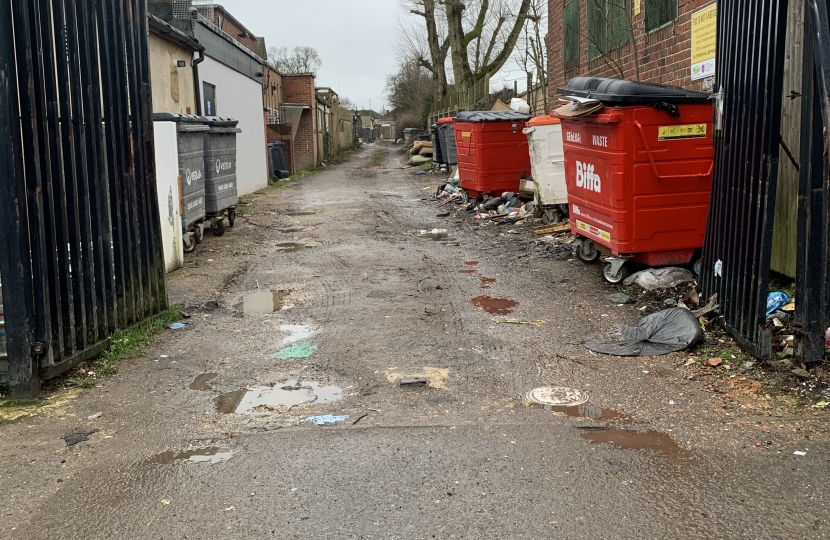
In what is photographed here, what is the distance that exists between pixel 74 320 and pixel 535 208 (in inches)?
324

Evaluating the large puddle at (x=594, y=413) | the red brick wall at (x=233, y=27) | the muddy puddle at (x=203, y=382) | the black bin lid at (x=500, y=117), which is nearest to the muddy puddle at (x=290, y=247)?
the black bin lid at (x=500, y=117)

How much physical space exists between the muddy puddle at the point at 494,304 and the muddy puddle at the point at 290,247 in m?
3.90

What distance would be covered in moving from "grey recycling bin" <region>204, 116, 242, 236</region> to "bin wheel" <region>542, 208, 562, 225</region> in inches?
194

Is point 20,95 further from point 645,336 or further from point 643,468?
point 645,336

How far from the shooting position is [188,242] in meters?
9.70

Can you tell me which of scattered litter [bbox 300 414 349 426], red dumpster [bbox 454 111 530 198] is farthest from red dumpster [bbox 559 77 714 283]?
red dumpster [bbox 454 111 530 198]

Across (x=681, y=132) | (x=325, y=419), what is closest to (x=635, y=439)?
(x=325, y=419)

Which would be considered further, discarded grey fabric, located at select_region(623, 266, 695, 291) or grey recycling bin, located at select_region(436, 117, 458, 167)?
grey recycling bin, located at select_region(436, 117, 458, 167)

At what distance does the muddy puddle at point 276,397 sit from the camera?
168 inches

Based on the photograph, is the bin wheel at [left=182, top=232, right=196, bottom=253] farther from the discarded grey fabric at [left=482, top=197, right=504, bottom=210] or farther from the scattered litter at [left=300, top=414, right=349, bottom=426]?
the scattered litter at [left=300, top=414, right=349, bottom=426]

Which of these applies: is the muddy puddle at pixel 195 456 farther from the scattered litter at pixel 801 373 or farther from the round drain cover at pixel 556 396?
the scattered litter at pixel 801 373

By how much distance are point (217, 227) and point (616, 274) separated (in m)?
6.67

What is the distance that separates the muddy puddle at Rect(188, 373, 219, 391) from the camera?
183 inches

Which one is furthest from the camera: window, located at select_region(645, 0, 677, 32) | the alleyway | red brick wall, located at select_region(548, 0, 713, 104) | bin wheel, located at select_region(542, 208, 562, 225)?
bin wheel, located at select_region(542, 208, 562, 225)
